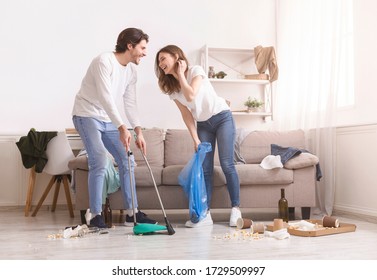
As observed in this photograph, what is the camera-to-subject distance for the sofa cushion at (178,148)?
4.57 m

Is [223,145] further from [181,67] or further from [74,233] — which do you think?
[74,233]

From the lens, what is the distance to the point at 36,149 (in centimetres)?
448

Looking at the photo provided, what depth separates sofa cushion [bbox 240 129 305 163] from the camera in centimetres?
457

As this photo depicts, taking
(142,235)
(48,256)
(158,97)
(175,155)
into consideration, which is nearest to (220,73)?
(158,97)

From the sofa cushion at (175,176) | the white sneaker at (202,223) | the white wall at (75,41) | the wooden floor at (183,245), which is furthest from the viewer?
the white wall at (75,41)

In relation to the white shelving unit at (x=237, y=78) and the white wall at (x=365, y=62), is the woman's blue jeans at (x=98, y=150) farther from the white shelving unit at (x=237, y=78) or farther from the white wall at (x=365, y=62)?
the white shelving unit at (x=237, y=78)

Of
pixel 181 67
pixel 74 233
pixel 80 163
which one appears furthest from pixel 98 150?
pixel 181 67

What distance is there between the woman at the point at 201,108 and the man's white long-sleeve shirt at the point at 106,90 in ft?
0.76

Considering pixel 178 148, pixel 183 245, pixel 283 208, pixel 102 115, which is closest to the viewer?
pixel 183 245

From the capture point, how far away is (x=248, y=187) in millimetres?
3979

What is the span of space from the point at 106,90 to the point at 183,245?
42.7 inches

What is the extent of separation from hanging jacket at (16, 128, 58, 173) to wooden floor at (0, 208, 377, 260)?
0.93 m

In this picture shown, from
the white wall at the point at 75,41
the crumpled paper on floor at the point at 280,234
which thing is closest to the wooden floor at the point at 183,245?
the crumpled paper on floor at the point at 280,234

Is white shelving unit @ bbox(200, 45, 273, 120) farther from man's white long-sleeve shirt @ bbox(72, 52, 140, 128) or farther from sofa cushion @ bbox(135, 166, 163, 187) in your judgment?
man's white long-sleeve shirt @ bbox(72, 52, 140, 128)
